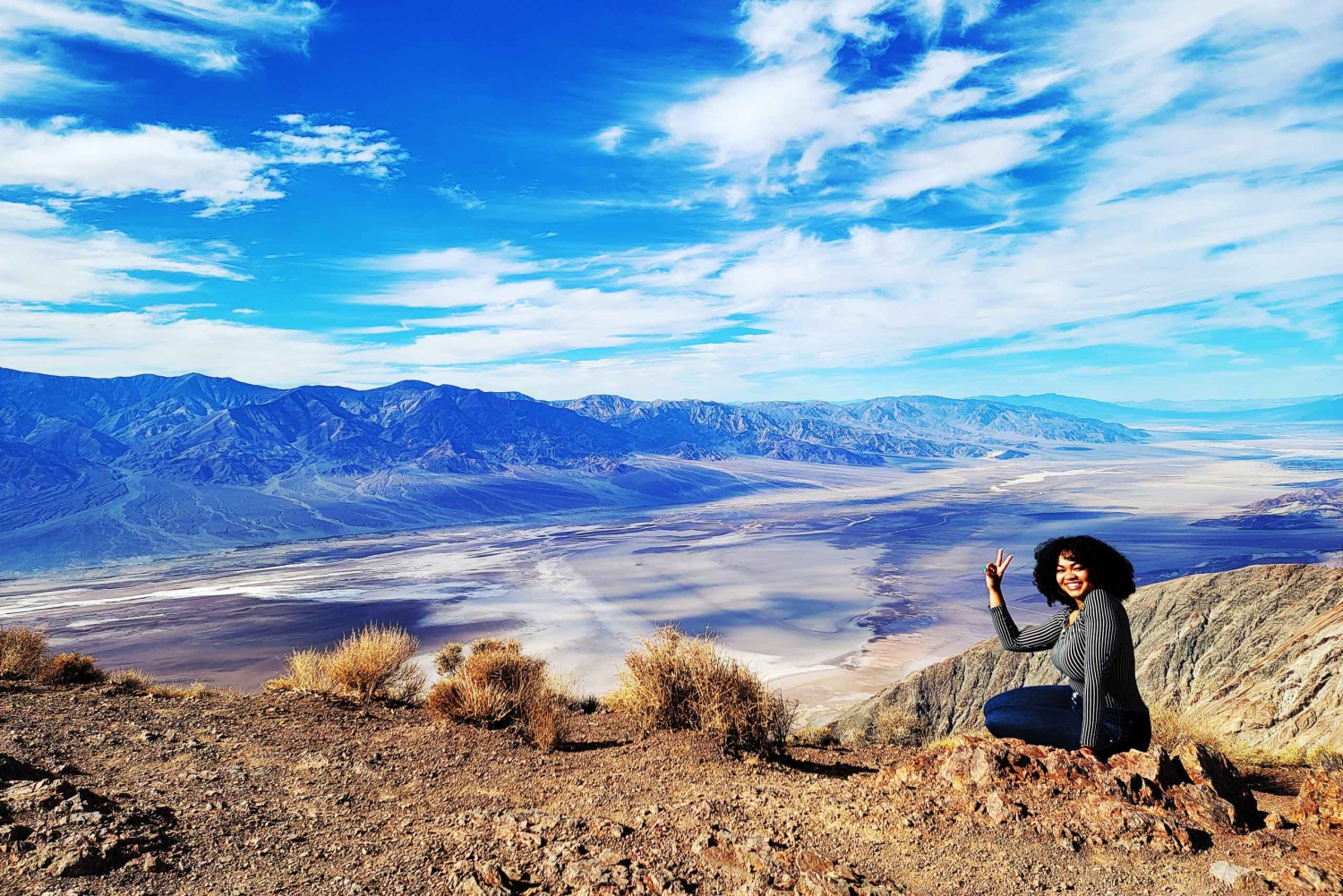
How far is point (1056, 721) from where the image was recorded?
11.7 ft

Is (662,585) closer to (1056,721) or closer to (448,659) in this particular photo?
(448,659)

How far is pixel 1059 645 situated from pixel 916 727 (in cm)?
1307

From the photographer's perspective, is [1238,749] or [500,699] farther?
[1238,749]

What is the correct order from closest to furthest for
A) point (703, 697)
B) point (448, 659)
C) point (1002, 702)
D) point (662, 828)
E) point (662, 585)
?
point (662, 828) < point (1002, 702) < point (703, 697) < point (448, 659) < point (662, 585)

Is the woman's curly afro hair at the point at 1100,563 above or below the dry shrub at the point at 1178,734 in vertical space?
above

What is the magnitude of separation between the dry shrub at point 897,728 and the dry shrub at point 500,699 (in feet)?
25.5

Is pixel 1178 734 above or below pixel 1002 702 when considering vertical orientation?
below

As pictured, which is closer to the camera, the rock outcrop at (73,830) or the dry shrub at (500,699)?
the rock outcrop at (73,830)

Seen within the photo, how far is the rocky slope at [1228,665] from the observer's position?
8.07 m

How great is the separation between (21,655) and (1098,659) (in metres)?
10.8

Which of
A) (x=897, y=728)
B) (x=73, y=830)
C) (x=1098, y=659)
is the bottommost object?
(x=897, y=728)

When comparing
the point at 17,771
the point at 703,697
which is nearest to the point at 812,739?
the point at 703,697

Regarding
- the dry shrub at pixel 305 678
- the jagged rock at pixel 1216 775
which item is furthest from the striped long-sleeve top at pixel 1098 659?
the dry shrub at pixel 305 678

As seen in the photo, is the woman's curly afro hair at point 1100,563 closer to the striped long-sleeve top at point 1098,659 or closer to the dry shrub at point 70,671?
the striped long-sleeve top at point 1098,659
